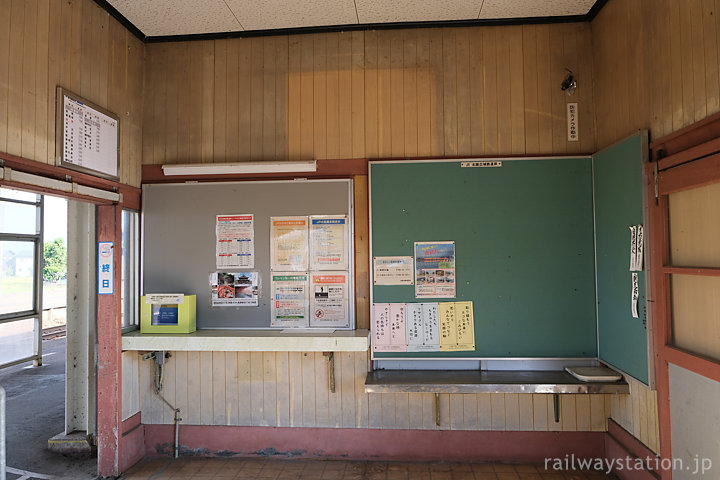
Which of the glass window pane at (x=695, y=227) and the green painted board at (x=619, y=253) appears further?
the green painted board at (x=619, y=253)

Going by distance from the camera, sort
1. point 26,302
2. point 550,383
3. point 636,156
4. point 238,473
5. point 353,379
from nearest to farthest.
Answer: point 636,156, point 550,383, point 238,473, point 353,379, point 26,302

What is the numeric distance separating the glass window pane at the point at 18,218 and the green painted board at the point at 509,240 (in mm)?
5328

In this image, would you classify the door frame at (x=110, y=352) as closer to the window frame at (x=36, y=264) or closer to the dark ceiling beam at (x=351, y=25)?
the dark ceiling beam at (x=351, y=25)

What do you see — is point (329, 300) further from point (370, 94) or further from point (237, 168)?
point (370, 94)

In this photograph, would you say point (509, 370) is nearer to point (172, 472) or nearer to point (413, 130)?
point (413, 130)

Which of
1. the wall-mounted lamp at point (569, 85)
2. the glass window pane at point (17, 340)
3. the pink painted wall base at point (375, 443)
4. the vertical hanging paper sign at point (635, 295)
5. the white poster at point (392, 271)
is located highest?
the wall-mounted lamp at point (569, 85)

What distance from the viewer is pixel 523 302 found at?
117 inches

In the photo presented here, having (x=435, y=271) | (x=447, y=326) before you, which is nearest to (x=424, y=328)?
(x=447, y=326)

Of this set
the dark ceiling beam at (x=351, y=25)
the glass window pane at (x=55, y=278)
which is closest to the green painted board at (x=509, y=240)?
the dark ceiling beam at (x=351, y=25)

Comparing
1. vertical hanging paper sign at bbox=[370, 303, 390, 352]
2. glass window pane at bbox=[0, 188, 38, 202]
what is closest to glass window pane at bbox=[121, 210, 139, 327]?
vertical hanging paper sign at bbox=[370, 303, 390, 352]

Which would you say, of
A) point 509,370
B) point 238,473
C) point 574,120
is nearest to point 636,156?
point 574,120

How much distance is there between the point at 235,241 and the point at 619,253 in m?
2.66

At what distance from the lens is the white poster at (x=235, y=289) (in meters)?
3.17

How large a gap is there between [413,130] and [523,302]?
4.91ft
